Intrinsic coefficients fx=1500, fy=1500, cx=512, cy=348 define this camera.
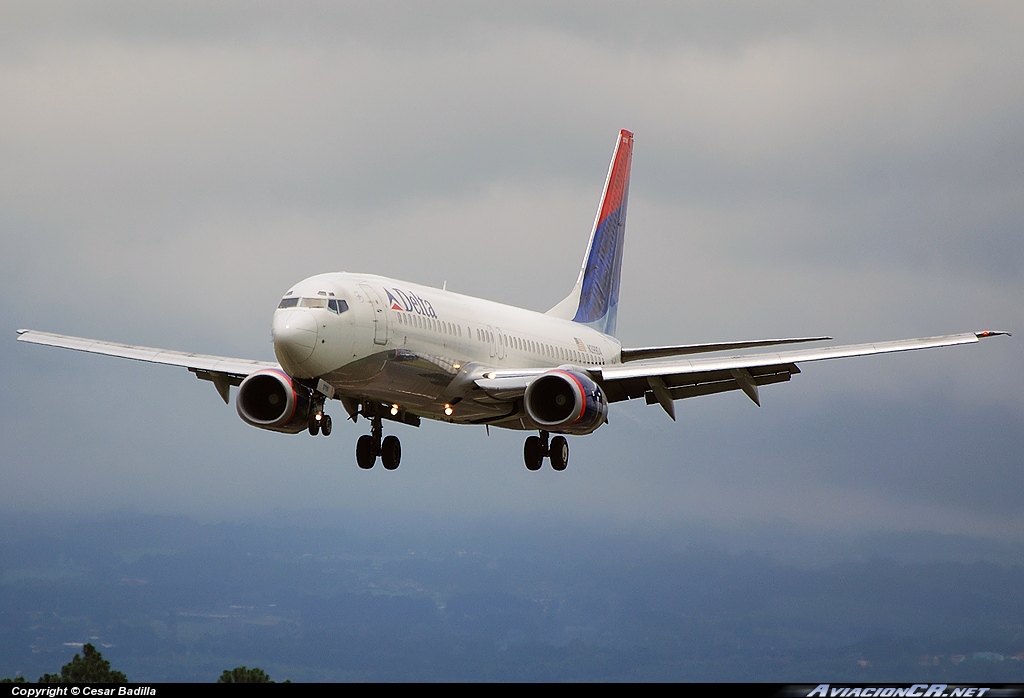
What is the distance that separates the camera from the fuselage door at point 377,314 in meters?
37.8

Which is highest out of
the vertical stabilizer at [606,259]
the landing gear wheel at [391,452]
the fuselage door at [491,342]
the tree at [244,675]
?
the vertical stabilizer at [606,259]

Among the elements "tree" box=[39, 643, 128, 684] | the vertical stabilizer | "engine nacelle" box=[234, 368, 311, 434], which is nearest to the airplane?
"engine nacelle" box=[234, 368, 311, 434]

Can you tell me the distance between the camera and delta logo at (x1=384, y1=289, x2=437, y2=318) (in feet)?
128

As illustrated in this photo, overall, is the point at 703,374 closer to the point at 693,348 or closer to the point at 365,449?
the point at 693,348

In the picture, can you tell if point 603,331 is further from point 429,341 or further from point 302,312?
point 302,312

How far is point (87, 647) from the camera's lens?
2581 inches

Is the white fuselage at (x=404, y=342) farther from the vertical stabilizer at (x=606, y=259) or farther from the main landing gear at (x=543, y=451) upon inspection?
the vertical stabilizer at (x=606, y=259)

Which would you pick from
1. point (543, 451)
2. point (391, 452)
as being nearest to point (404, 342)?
point (391, 452)

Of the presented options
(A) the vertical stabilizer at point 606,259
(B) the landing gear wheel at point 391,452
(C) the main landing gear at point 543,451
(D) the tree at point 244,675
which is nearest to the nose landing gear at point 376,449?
(B) the landing gear wheel at point 391,452

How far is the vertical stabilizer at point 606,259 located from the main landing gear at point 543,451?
9659 millimetres

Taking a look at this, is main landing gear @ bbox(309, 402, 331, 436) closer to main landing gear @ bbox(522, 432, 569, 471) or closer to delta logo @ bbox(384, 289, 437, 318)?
delta logo @ bbox(384, 289, 437, 318)

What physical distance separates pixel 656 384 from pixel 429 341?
28.4 ft
